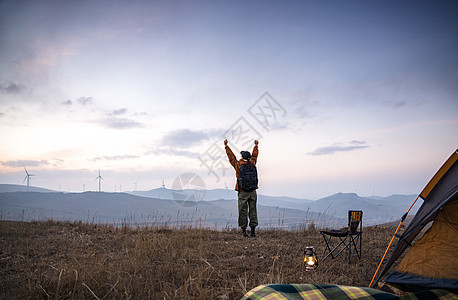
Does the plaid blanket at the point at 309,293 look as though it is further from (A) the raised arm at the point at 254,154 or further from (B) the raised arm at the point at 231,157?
(B) the raised arm at the point at 231,157

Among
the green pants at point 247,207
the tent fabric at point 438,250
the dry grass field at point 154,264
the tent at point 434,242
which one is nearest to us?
the dry grass field at point 154,264

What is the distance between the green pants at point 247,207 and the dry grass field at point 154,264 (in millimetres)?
465

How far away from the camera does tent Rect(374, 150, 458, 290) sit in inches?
148

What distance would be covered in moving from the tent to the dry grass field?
1.92 feet

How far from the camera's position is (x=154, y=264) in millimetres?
4699

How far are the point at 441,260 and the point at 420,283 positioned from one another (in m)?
0.51

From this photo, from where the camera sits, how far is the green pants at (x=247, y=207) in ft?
26.4

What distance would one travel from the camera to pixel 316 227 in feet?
29.8

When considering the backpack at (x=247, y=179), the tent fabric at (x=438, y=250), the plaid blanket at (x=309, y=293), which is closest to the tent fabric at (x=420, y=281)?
the tent fabric at (x=438, y=250)

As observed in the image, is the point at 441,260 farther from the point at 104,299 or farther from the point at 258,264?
the point at 104,299

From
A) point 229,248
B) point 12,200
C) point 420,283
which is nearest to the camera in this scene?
point 420,283

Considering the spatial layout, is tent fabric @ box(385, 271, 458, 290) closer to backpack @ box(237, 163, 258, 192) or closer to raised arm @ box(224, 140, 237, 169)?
backpack @ box(237, 163, 258, 192)

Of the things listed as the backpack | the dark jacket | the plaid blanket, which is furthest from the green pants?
the plaid blanket

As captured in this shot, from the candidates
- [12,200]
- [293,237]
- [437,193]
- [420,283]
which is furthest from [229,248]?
[12,200]
